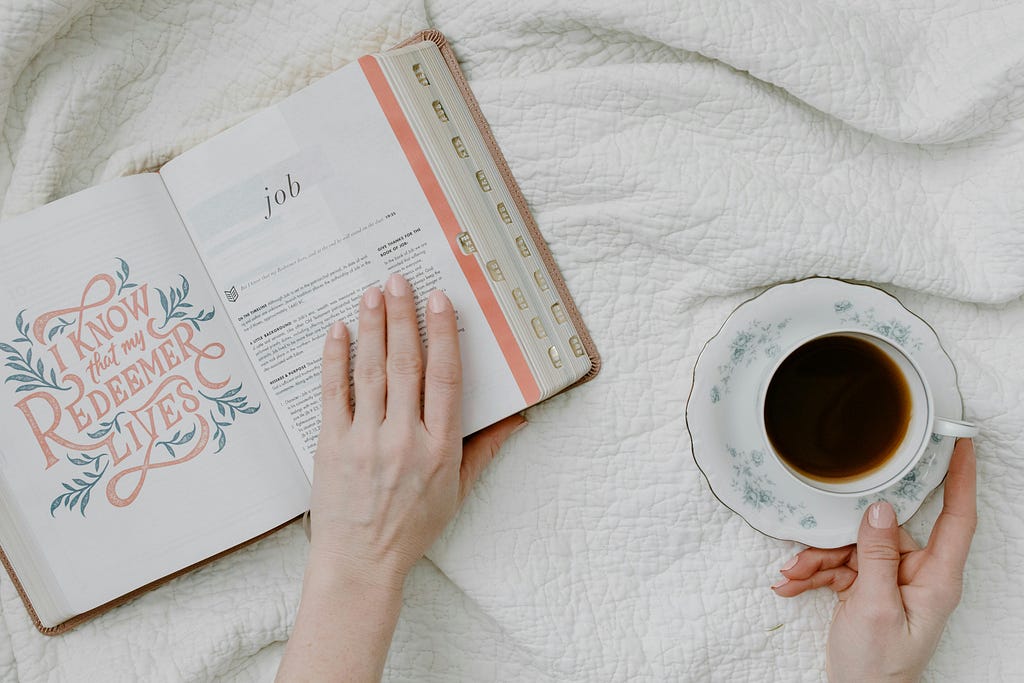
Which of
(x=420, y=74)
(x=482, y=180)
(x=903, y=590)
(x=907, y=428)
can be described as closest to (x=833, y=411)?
(x=907, y=428)

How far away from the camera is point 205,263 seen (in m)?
0.71

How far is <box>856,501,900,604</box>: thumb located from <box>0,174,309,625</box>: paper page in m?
0.53

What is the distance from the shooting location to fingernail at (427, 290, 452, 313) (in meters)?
0.67

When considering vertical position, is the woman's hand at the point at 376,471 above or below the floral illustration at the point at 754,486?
above

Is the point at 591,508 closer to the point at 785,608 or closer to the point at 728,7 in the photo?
the point at 785,608

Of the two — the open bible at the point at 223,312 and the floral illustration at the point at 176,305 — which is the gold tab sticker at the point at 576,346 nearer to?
the open bible at the point at 223,312

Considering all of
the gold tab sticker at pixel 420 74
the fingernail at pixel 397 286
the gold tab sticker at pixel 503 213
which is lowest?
the fingernail at pixel 397 286

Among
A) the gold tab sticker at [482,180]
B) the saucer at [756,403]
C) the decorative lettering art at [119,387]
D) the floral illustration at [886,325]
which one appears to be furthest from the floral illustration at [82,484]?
the floral illustration at [886,325]

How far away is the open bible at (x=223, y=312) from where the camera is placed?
691 mm

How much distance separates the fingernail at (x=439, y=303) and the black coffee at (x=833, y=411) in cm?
29

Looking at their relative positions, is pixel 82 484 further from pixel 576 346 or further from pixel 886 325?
pixel 886 325

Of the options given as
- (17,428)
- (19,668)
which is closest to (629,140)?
(17,428)

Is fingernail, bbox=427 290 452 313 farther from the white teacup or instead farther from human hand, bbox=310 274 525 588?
the white teacup

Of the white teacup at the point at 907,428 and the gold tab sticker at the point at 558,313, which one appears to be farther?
the gold tab sticker at the point at 558,313
